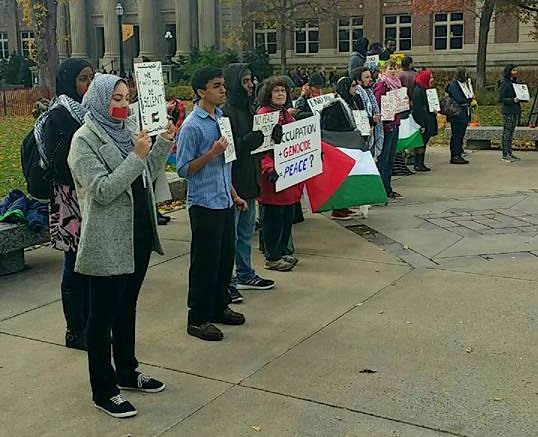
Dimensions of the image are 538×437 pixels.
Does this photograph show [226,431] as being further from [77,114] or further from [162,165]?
[77,114]

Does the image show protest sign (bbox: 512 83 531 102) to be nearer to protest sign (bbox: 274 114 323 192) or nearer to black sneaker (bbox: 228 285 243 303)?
protest sign (bbox: 274 114 323 192)

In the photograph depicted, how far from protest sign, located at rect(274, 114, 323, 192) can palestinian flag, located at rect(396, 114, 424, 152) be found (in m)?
5.49

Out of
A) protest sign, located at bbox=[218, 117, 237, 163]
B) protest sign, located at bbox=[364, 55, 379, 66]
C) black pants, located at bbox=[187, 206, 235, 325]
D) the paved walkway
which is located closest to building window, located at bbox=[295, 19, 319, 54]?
protest sign, located at bbox=[364, 55, 379, 66]

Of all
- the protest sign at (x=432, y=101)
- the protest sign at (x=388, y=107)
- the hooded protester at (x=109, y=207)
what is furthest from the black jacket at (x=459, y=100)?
the hooded protester at (x=109, y=207)

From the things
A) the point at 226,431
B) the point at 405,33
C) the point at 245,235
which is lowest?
the point at 226,431

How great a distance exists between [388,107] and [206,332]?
20.9ft

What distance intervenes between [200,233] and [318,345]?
1130mm

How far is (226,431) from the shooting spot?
4375 millimetres

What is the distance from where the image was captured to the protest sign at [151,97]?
16.2 ft

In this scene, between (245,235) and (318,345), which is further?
(245,235)

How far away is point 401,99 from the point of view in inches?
461

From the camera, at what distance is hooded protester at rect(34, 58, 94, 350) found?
16.9 ft

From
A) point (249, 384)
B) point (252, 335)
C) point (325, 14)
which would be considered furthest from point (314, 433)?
point (325, 14)

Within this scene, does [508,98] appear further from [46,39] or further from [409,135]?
[46,39]
